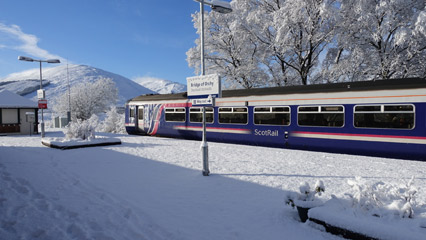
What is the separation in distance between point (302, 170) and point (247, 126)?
5.37 metres

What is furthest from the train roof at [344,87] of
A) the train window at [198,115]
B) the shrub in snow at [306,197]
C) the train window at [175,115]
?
the shrub in snow at [306,197]

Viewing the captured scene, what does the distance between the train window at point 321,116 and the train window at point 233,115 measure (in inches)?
110

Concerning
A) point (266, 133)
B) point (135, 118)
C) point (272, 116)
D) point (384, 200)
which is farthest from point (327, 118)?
point (135, 118)

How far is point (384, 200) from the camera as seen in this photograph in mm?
4328

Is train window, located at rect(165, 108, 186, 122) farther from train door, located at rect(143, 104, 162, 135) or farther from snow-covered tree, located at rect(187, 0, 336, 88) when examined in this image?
snow-covered tree, located at rect(187, 0, 336, 88)

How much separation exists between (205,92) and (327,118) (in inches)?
233

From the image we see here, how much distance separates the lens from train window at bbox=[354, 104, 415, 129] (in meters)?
9.29

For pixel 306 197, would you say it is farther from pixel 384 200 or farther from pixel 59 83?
pixel 59 83

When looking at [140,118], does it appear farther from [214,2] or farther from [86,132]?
[214,2]

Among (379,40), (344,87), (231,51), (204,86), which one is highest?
(231,51)

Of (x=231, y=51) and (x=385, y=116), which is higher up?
(x=231, y=51)

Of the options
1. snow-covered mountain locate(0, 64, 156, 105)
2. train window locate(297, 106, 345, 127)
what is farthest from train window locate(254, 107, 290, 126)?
snow-covered mountain locate(0, 64, 156, 105)

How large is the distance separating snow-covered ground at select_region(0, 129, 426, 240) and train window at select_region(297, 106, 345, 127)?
1.29 meters

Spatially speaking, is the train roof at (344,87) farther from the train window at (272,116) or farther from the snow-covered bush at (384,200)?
the snow-covered bush at (384,200)
